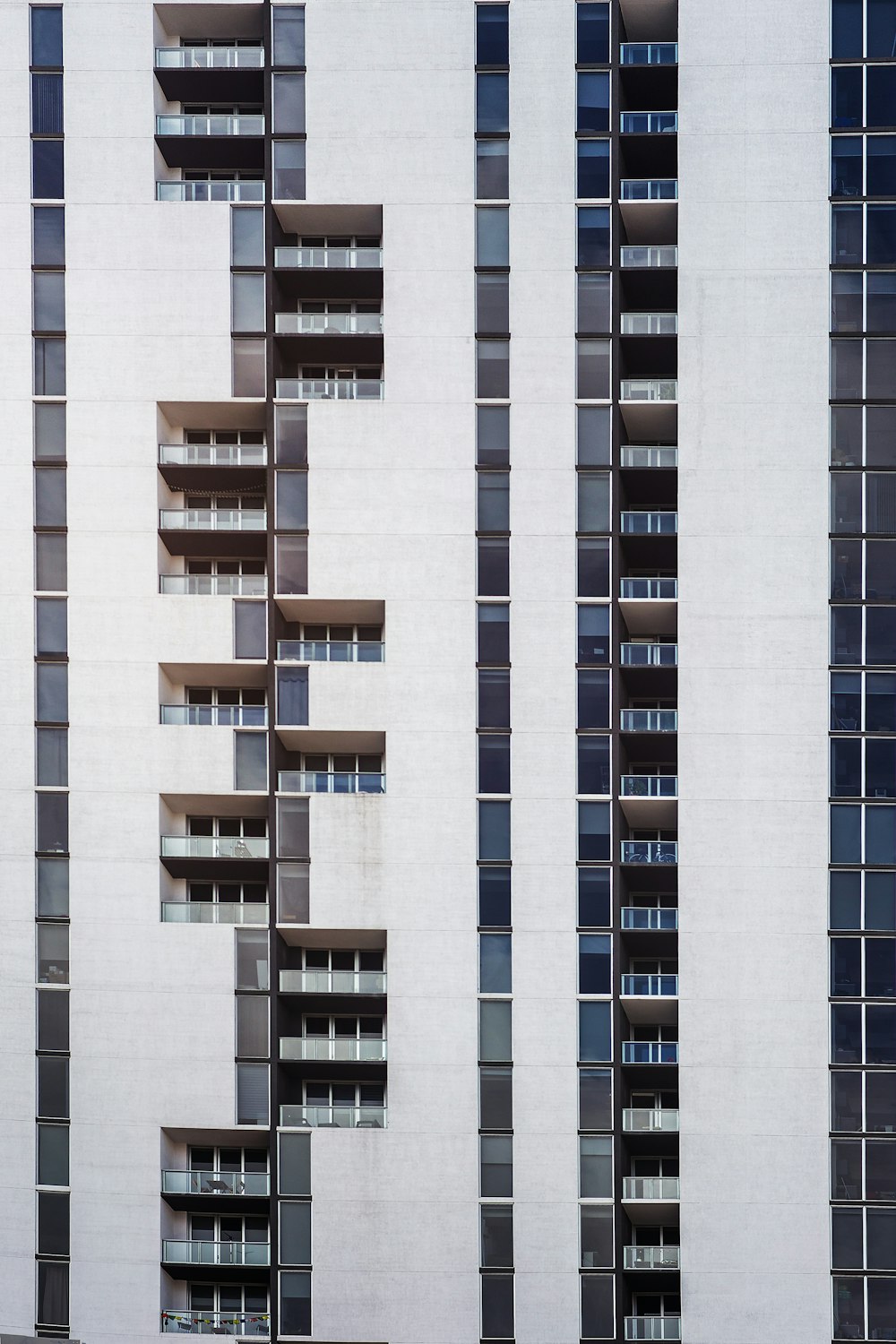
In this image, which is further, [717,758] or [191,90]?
[191,90]

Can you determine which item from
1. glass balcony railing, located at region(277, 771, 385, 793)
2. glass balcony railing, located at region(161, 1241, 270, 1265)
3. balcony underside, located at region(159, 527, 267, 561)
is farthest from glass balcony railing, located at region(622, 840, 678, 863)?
glass balcony railing, located at region(161, 1241, 270, 1265)

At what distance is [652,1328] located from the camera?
27844 millimetres

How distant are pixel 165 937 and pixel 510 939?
930cm

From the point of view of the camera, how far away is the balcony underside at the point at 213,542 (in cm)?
2916

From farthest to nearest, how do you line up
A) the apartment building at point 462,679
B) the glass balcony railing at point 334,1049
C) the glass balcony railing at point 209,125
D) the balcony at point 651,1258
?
the glass balcony railing at point 209,125
the glass balcony railing at point 334,1049
the apartment building at point 462,679
the balcony at point 651,1258

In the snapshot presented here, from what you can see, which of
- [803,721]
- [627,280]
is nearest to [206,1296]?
[803,721]

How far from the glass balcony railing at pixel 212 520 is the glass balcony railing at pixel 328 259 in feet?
22.6

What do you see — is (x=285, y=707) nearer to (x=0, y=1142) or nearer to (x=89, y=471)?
(x=89, y=471)

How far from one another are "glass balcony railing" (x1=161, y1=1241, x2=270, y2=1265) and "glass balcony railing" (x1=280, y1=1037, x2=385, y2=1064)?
508cm

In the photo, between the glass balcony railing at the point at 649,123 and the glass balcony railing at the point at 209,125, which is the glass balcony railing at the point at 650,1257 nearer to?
the glass balcony railing at the point at 649,123

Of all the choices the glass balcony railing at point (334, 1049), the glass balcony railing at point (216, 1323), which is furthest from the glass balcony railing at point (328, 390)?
the glass balcony railing at point (216, 1323)

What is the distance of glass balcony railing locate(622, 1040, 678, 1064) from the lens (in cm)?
2831

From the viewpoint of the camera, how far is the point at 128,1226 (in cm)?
2831

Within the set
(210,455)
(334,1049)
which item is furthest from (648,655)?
(334,1049)
